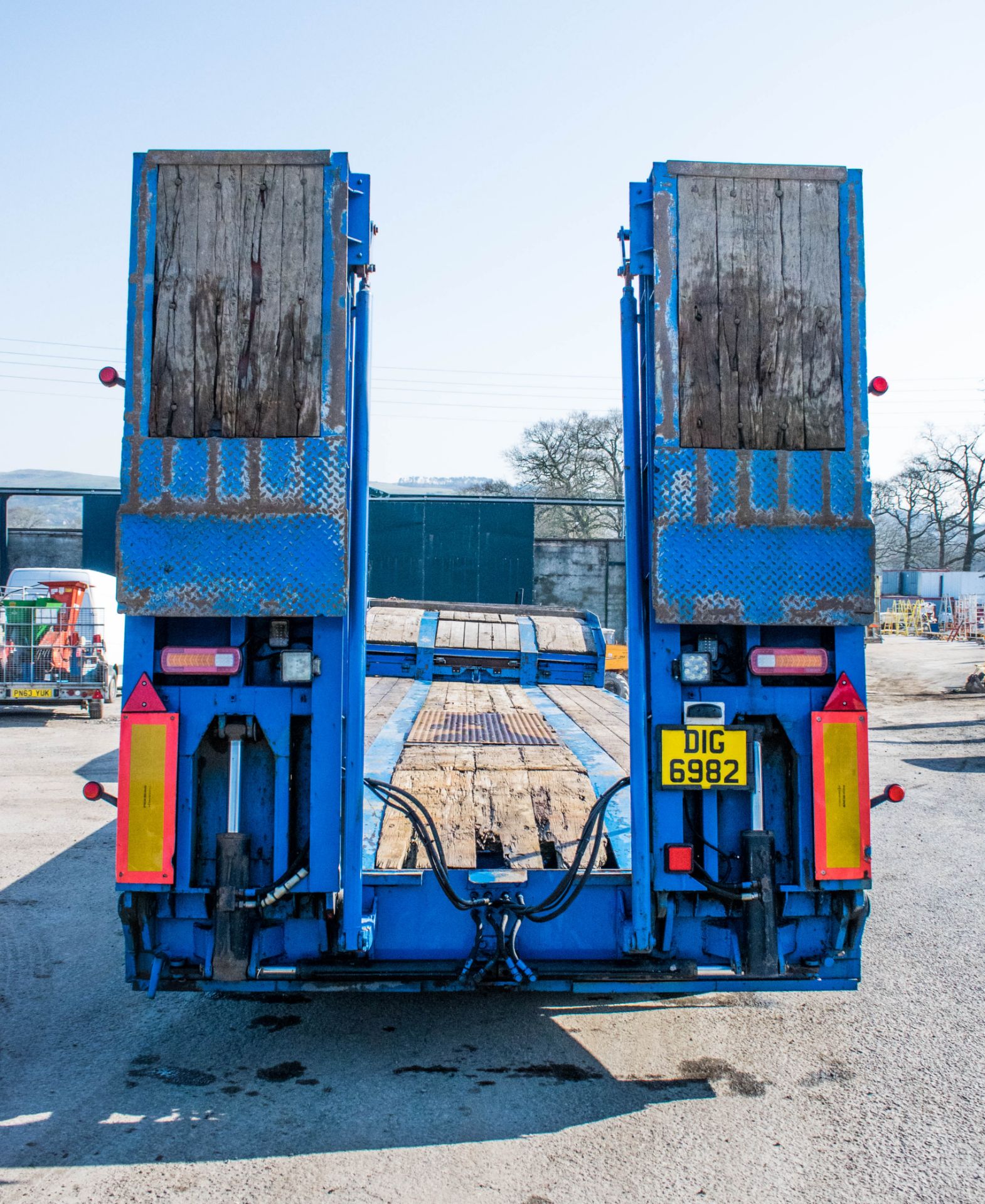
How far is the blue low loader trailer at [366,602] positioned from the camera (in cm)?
339

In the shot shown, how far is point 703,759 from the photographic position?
3.43 m

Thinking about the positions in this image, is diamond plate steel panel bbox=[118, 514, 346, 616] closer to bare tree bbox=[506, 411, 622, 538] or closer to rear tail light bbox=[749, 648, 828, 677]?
rear tail light bbox=[749, 648, 828, 677]

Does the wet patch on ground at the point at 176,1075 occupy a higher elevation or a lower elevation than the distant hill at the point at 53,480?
lower

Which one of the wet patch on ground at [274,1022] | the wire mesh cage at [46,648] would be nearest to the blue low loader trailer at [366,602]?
the wet patch on ground at [274,1022]

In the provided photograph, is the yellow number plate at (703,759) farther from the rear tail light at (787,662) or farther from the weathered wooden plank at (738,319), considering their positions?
the weathered wooden plank at (738,319)

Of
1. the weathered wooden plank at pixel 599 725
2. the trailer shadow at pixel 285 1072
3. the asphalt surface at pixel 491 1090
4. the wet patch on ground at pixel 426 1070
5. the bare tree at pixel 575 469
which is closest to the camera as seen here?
the asphalt surface at pixel 491 1090

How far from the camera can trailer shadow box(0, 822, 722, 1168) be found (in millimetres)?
3152

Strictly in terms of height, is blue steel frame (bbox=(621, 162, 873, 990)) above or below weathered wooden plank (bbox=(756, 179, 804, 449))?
below

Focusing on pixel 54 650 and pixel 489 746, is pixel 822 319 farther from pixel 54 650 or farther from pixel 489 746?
pixel 54 650

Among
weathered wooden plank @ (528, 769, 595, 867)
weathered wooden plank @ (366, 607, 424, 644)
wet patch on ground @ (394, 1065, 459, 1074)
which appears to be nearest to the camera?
wet patch on ground @ (394, 1065, 459, 1074)

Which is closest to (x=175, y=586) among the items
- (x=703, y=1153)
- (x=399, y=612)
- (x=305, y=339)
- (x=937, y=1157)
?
(x=305, y=339)

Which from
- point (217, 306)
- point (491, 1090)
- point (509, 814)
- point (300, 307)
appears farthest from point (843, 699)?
point (217, 306)

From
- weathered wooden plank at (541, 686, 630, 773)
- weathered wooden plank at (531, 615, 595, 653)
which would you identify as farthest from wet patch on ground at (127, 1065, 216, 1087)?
weathered wooden plank at (531, 615, 595, 653)

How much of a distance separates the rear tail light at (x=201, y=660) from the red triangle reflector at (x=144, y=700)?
90 mm
